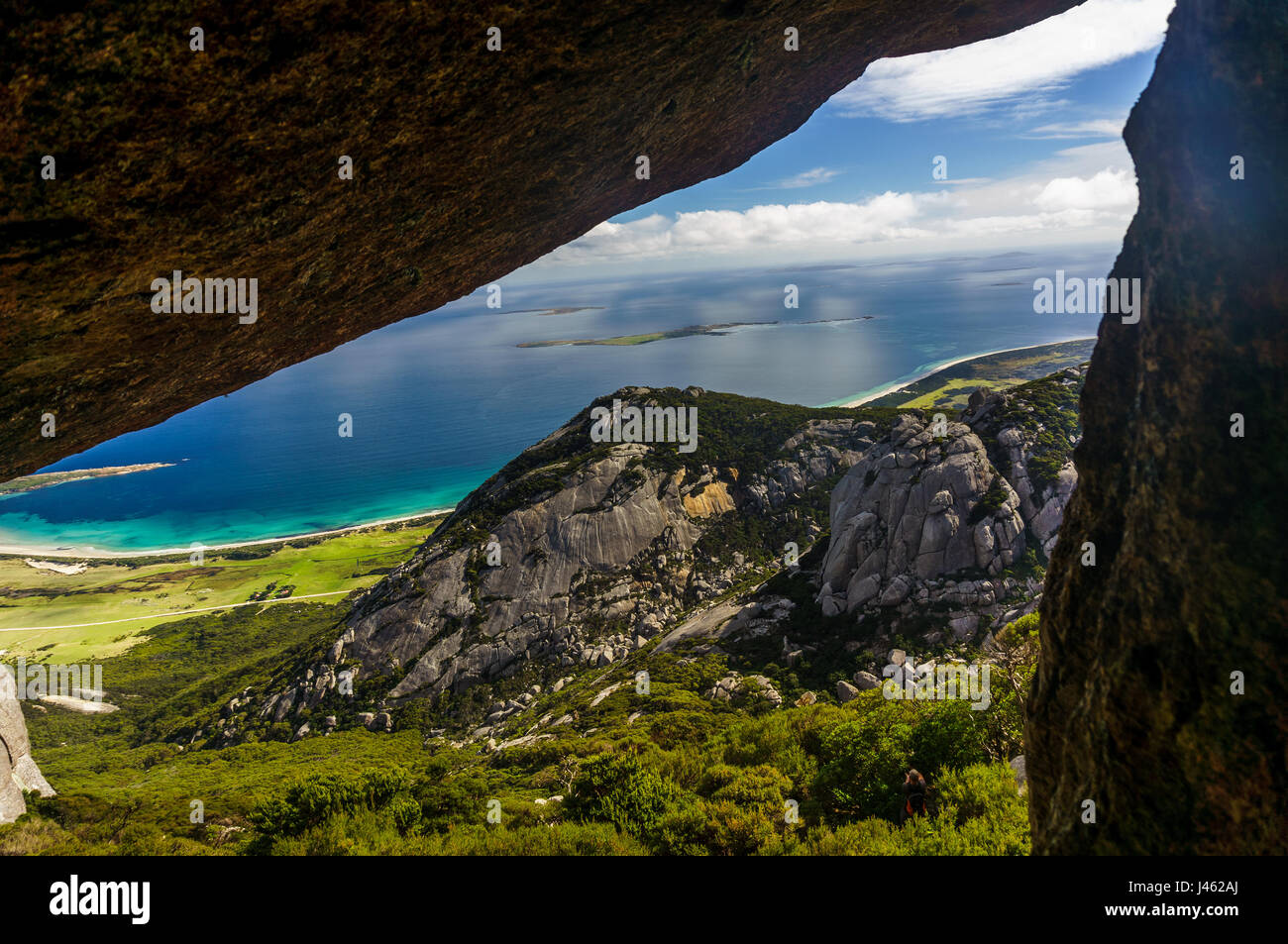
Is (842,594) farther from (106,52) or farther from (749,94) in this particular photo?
(106,52)

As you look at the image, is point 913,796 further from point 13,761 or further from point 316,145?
point 13,761

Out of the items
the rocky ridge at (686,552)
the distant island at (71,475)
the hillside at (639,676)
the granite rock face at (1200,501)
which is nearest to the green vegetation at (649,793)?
the hillside at (639,676)

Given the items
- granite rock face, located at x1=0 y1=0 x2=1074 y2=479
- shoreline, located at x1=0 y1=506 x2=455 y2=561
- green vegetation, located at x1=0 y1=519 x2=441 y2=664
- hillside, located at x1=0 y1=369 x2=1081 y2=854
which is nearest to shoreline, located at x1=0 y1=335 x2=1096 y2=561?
shoreline, located at x1=0 y1=506 x2=455 y2=561

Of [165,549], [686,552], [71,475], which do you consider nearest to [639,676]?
[686,552]

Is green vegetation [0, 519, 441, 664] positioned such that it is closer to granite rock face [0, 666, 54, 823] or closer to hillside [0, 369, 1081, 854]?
hillside [0, 369, 1081, 854]

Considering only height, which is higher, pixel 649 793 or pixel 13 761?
pixel 649 793

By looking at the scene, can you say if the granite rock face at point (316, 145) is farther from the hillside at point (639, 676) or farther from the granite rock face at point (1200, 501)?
the hillside at point (639, 676)
